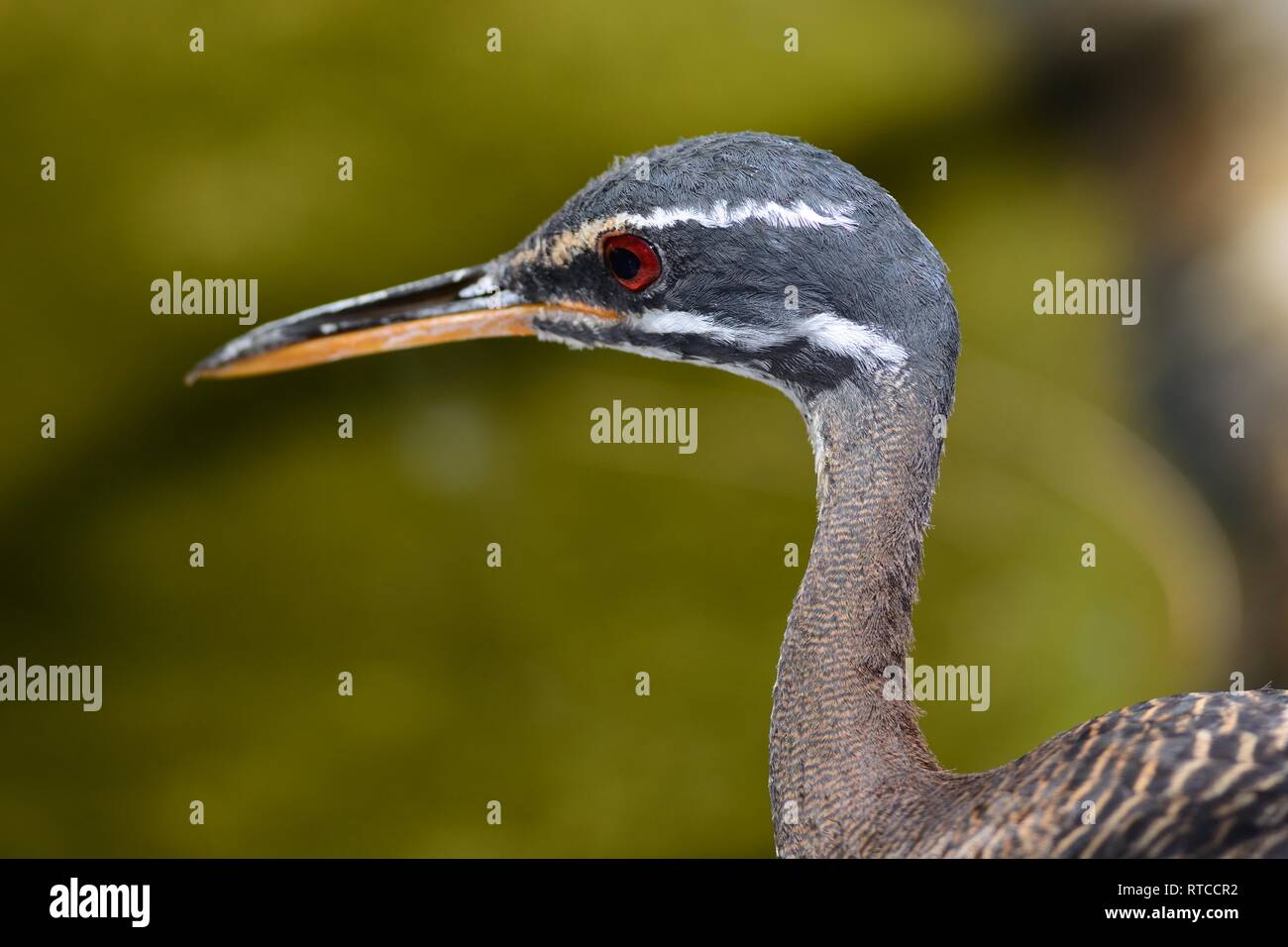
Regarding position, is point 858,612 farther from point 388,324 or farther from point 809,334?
point 388,324

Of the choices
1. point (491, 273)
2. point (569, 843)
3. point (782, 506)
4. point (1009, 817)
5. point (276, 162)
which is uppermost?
point (276, 162)

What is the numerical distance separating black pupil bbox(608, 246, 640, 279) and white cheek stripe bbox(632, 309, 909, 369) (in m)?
0.09

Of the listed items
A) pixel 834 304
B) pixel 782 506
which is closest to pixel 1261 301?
pixel 782 506

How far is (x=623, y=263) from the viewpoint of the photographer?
2.78 meters

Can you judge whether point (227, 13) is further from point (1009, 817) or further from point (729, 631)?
point (1009, 817)

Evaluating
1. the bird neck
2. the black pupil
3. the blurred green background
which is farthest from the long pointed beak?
the blurred green background

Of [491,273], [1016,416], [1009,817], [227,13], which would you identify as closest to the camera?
[1009,817]

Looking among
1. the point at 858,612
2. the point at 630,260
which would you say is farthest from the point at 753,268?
the point at 858,612

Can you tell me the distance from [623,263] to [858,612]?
33.6 inches

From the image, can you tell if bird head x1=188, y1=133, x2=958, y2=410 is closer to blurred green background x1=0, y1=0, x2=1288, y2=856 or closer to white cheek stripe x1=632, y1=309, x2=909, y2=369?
white cheek stripe x1=632, y1=309, x2=909, y2=369

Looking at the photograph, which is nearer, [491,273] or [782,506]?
[491,273]

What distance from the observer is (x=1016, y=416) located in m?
5.52

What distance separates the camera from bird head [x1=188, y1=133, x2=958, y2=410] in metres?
2.61

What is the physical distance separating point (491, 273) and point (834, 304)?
792 mm
